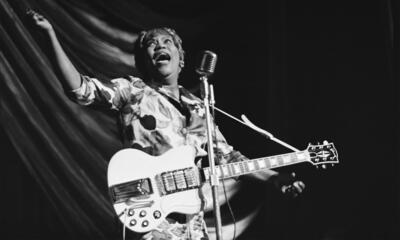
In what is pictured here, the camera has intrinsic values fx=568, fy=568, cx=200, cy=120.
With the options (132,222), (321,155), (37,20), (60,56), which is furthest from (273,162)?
(37,20)

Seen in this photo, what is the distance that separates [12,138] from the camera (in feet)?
8.87

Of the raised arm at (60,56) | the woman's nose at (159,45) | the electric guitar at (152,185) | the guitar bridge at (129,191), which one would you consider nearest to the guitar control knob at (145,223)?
the electric guitar at (152,185)

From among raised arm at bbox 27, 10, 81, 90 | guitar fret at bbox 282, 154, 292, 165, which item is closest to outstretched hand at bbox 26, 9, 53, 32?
raised arm at bbox 27, 10, 81, 90

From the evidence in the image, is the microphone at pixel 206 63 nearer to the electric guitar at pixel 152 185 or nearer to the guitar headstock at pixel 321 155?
the electric guitar at pixel 152 185

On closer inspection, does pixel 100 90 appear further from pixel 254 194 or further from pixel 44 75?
pixel 254 194

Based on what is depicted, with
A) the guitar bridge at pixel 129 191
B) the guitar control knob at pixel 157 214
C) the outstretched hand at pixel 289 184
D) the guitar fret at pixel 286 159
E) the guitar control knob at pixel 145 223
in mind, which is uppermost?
the guitar fret at pixel 286 159

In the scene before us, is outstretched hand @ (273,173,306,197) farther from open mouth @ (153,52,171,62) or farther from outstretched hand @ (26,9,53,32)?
outstretched hand @ (26,9,53,32)

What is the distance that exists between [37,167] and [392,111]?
6.39ft

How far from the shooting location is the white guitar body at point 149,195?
2316mm

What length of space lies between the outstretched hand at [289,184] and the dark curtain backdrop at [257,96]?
50 cm

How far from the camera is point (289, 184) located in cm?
258

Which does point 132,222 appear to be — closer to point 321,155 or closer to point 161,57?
point 161,57

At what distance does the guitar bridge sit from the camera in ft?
7.61

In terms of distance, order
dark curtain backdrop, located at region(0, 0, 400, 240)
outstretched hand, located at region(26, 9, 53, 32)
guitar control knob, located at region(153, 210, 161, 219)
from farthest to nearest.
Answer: dark curtain backdrop, located at region(0, 0, 400, 240) < guitar control knob, located at region(153, 210, 161, 219) < outstretched hand, located at region(26, 9, 53, 32)
